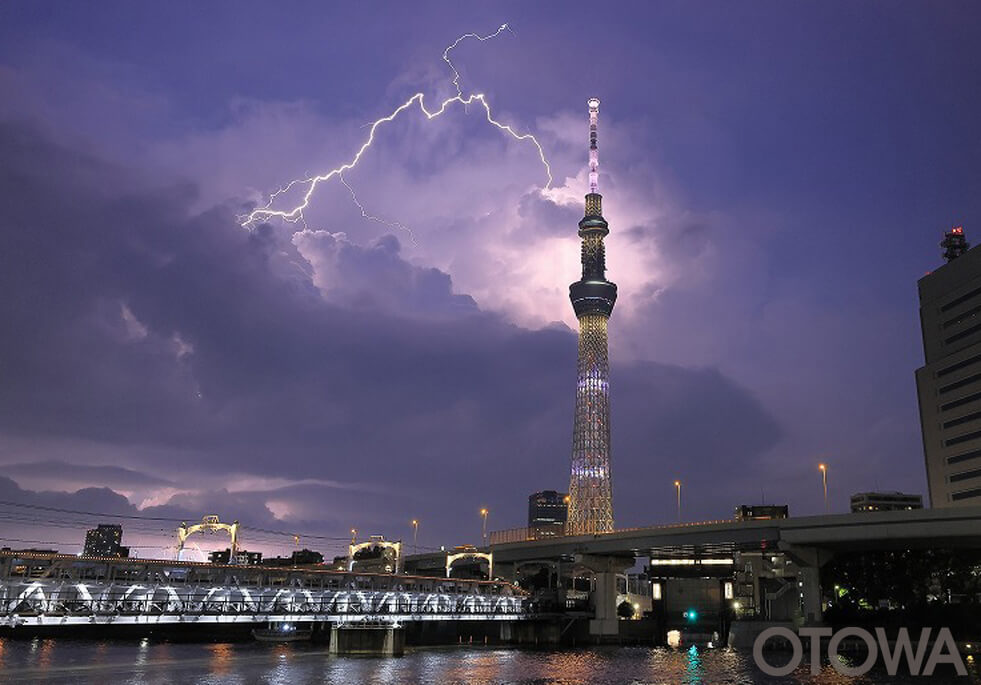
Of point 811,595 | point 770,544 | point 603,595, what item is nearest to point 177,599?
point 770,544

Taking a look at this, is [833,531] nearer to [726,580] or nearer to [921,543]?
[921,543]

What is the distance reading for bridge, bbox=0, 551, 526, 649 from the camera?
6762cm

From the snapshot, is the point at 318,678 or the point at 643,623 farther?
the point at 643,623

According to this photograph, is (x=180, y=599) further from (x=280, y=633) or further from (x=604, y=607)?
(x=604, y=607)

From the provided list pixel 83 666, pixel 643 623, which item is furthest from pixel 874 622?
pixel 83 666


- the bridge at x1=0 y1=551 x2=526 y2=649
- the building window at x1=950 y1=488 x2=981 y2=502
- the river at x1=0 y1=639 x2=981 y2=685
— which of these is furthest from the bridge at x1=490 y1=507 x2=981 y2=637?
the building window at x1=950 y1=488 x2=981 y2=502

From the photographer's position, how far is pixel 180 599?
75.5m

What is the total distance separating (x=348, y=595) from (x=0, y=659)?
35.5 meters

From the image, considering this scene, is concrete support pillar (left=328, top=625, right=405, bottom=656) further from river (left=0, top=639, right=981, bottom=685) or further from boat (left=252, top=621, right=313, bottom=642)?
boat (left=252, top=621, right=313, bottom=642)

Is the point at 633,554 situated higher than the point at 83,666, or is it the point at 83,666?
the point at 633,554

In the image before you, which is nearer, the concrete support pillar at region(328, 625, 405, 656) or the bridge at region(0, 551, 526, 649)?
the bridge at region(0, 551, 526, 649)

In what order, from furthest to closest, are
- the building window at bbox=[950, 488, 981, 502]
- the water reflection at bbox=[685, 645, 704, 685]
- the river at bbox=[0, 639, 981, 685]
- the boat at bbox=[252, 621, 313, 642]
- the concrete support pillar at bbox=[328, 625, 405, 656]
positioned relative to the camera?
the building window at bbox=[950, 488, 981, 502] → the boat at bbox=[252, 621, 313, 642] → the concrete support pillar at bbox=[328, 625, 405, 656] → the water reflection at bbox=[685, 645, 704, 685] → the river at bbox=[0, 639, 981, 685]

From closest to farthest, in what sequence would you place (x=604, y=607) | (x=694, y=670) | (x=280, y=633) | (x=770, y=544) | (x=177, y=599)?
(x=177, y=599) → (x=694, y=670) → (x=770, y=544) → (x=280, y=633) → (x=604, y=607)

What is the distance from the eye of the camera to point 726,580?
605 feet
